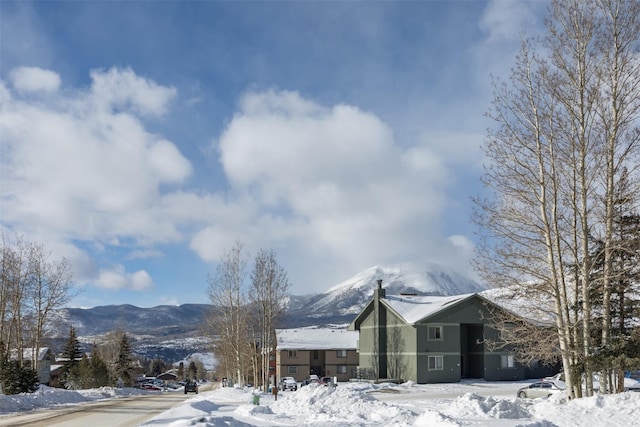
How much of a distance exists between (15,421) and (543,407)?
63.3 feet

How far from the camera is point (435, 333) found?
5497 centimetres

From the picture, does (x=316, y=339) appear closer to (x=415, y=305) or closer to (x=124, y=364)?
(x=415, y=305)

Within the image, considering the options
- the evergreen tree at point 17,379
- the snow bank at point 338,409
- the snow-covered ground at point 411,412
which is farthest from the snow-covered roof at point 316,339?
the snow bank at point 338,409

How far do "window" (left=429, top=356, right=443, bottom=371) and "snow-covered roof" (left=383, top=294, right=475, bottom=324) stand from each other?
3.89 meters

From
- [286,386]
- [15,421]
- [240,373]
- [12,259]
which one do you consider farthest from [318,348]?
[15,421]

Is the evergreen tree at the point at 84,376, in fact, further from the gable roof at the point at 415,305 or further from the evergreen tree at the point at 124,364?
the gable roof at the point at 415,305

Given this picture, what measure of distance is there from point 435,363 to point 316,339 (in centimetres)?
3207

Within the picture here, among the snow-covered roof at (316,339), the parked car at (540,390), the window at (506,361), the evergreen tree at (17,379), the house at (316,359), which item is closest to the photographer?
the parked car at (540,390)

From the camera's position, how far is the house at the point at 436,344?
54188 mm

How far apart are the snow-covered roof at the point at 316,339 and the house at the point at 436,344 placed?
64.0 ft

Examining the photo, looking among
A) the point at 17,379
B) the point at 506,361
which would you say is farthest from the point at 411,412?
the point at 506,361

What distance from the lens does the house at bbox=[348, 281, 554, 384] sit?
54188 mm

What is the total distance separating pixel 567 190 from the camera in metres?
20.1

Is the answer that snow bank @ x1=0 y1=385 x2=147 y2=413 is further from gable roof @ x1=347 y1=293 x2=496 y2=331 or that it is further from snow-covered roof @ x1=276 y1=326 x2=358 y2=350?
snow-covered roof @ x1=276 y1=326 x2=358 y2=350
